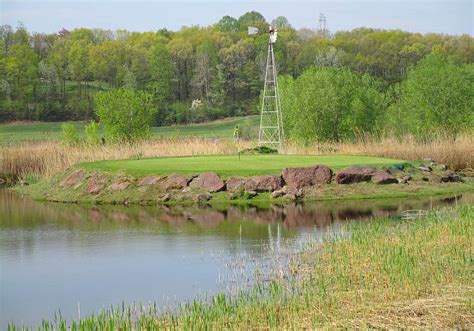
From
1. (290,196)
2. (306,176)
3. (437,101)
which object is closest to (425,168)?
(306,176)

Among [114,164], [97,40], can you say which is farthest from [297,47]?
[114,164]

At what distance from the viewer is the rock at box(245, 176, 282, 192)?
22250 millimetres

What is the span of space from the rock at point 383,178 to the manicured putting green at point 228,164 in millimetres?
1000

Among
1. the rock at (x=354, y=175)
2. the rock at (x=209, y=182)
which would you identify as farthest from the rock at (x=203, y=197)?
the rock at (x=354, y=175)

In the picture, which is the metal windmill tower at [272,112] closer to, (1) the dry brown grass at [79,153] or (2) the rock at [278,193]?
(1) the dry brown grass at [79,153]

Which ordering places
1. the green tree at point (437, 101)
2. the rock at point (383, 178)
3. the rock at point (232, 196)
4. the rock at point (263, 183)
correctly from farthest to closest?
1. the green tree at point (437, 101)
2. the rock at point (383, 178)
3. the rock at point (263, 183)
4. the rock at point (232, 196)

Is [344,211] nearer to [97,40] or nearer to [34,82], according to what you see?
[34,82]

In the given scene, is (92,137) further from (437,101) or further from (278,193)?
(437,101)

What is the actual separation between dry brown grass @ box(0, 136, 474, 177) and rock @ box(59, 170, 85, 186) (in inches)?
133

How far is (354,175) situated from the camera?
2291cm

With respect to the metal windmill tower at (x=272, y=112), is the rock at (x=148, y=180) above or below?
below

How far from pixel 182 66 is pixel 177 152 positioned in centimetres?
7813

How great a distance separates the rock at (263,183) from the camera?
876 inches

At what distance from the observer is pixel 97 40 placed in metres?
126
